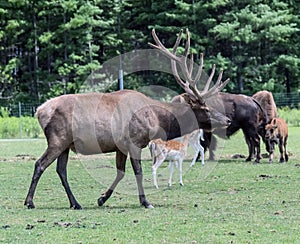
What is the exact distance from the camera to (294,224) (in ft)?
25.5

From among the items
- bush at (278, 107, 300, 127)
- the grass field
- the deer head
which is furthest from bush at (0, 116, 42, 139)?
the deer head

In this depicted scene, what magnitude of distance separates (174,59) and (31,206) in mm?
3114

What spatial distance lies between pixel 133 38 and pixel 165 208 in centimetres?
2813

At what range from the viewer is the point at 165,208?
9359mm

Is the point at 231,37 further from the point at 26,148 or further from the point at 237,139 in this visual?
the point at 26,148

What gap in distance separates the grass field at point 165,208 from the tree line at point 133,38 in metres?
19.4

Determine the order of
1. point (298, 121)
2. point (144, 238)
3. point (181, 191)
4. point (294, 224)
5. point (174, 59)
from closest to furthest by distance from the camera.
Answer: point (144, 238)
point (294, 224)
point (174, 59)
point (181, 191)
point (298, 121)

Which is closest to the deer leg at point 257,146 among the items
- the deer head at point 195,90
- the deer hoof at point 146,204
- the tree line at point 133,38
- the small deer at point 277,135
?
the small deer at point 277,135

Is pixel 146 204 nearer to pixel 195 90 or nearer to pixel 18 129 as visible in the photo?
pixel 195 90

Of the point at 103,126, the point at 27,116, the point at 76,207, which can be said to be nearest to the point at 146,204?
the point at 76,207

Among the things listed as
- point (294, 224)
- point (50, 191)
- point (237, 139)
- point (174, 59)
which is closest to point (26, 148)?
point (237, 139)

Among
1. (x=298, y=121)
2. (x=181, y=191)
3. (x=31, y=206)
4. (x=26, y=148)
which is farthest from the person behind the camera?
(x=298, y=121)

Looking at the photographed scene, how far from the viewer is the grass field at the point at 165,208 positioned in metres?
7.27

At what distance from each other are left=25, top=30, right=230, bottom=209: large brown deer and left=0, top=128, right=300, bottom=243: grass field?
0.55m
